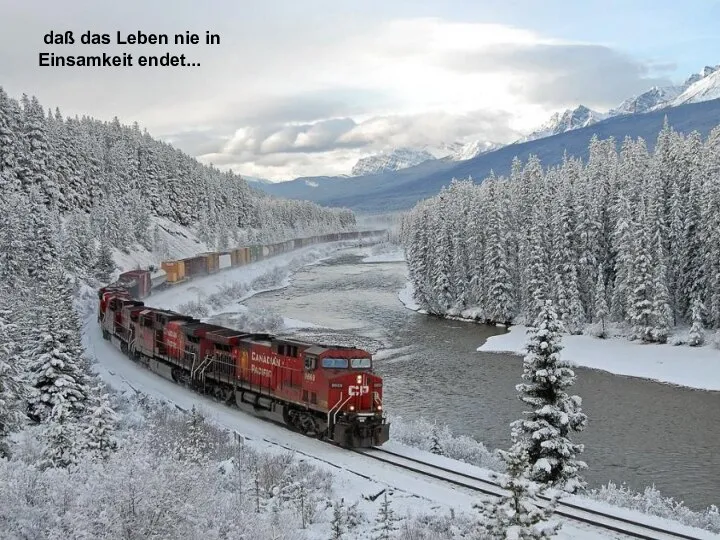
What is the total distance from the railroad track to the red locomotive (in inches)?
118

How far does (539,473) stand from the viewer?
20.7m

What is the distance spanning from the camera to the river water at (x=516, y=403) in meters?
28.5

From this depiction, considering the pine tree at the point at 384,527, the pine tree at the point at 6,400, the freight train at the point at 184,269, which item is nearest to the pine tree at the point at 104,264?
the freight train at the point at 184,269

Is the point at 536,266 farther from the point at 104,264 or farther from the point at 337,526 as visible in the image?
the point at 104,264

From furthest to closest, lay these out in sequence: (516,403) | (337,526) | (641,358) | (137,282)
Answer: (137,282)
(641,358)
(516,403)
(337,526)

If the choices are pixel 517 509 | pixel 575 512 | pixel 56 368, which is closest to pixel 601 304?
pixel 575 512

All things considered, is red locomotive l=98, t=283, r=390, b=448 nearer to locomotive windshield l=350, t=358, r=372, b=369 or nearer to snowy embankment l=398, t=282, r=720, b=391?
locomotive windshield l=350, t=358, r=372, b=369

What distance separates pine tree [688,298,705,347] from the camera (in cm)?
5291

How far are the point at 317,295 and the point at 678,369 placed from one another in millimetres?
54742

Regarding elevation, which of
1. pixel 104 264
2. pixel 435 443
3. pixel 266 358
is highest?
pixel 104 264

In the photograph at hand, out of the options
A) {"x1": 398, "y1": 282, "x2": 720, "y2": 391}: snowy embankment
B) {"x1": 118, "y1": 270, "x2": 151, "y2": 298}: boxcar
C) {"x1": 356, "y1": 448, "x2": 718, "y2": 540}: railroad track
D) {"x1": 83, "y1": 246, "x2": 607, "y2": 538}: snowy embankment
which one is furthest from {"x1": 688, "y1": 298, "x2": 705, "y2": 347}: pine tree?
{"x1": 118, "y1": 270, "x2": 151, "y2": 298}: boxcar

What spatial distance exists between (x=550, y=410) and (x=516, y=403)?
59.8ft

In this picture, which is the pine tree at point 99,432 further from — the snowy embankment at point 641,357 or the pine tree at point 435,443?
the snowy embankment at point 641,357

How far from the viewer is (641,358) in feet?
170
